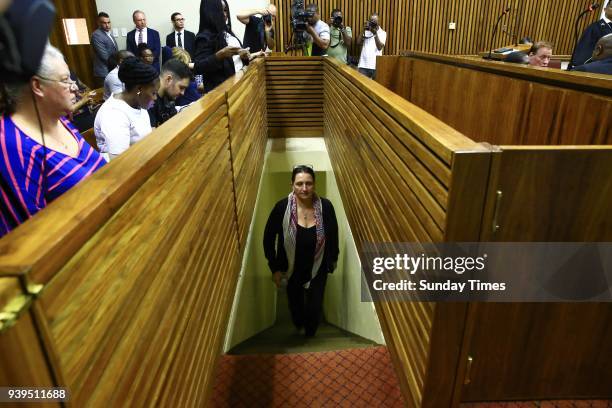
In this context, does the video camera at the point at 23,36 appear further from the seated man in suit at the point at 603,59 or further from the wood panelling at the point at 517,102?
the seated man in suit at the point at 603,59

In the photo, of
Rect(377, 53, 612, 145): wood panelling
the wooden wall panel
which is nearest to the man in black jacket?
the wooden wall panel

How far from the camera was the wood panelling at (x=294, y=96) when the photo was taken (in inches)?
183

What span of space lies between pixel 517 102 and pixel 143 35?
18.7 feet

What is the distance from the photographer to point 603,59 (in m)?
2.22

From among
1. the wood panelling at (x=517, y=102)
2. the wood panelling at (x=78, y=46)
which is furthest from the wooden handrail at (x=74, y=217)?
the wood panelling at (x=78, y=46)

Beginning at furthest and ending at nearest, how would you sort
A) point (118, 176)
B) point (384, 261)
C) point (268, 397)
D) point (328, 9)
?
point (328, 9) < point (384, 261) < point (268, 397) < point (118, 176)

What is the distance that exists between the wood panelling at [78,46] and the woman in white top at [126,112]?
4636 mm

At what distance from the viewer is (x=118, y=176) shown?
72 cm

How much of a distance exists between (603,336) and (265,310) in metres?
3.83

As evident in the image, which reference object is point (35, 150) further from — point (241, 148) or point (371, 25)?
point (371, 25)

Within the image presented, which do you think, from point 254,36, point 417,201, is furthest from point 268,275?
point 417,201

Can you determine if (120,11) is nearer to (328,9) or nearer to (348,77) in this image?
(328,9)

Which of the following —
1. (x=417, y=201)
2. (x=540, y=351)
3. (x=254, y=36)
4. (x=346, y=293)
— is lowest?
(x=346, y=293)

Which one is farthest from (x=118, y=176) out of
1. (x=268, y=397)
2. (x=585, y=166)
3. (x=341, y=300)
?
(x=341, y=300)
